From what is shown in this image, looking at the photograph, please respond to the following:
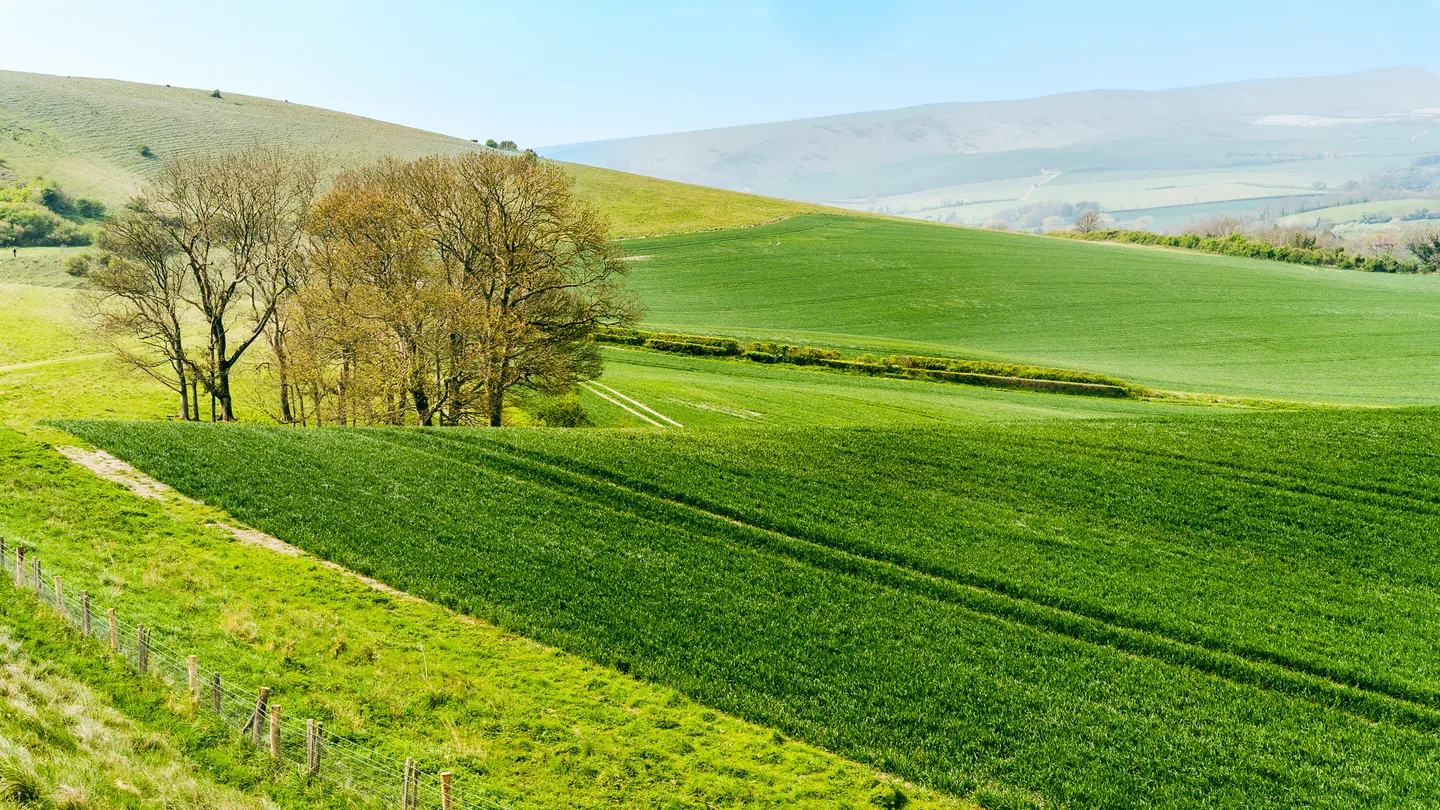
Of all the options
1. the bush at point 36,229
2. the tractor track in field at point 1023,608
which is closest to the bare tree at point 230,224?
the tractor track in field at point 1023,608

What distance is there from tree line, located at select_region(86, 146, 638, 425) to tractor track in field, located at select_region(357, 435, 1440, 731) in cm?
1214

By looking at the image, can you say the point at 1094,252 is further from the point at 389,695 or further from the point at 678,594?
the point at 389,695

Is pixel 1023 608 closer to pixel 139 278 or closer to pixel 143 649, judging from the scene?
pixel 143 649

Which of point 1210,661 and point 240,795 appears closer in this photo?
point 240,795

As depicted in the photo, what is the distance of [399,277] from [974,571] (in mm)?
33487

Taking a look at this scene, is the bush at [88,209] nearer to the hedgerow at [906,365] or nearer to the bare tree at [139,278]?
the bare tree at [139,278]

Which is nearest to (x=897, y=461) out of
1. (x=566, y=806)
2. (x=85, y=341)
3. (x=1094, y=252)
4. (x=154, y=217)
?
(x=566, y=806)

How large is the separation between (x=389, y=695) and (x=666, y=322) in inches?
2449

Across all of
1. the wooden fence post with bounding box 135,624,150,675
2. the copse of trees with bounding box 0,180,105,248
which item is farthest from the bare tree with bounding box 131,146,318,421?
the copse of trees with bounding box 0,180,105,248

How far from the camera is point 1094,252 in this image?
363 ft

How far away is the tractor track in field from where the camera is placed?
57.6 feet

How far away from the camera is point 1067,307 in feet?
277

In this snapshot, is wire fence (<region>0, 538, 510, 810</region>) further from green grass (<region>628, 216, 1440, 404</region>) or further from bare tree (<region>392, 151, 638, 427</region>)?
green grass (<region>628, 216, 1440, 404</region>)

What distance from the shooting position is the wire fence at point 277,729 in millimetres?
12527
